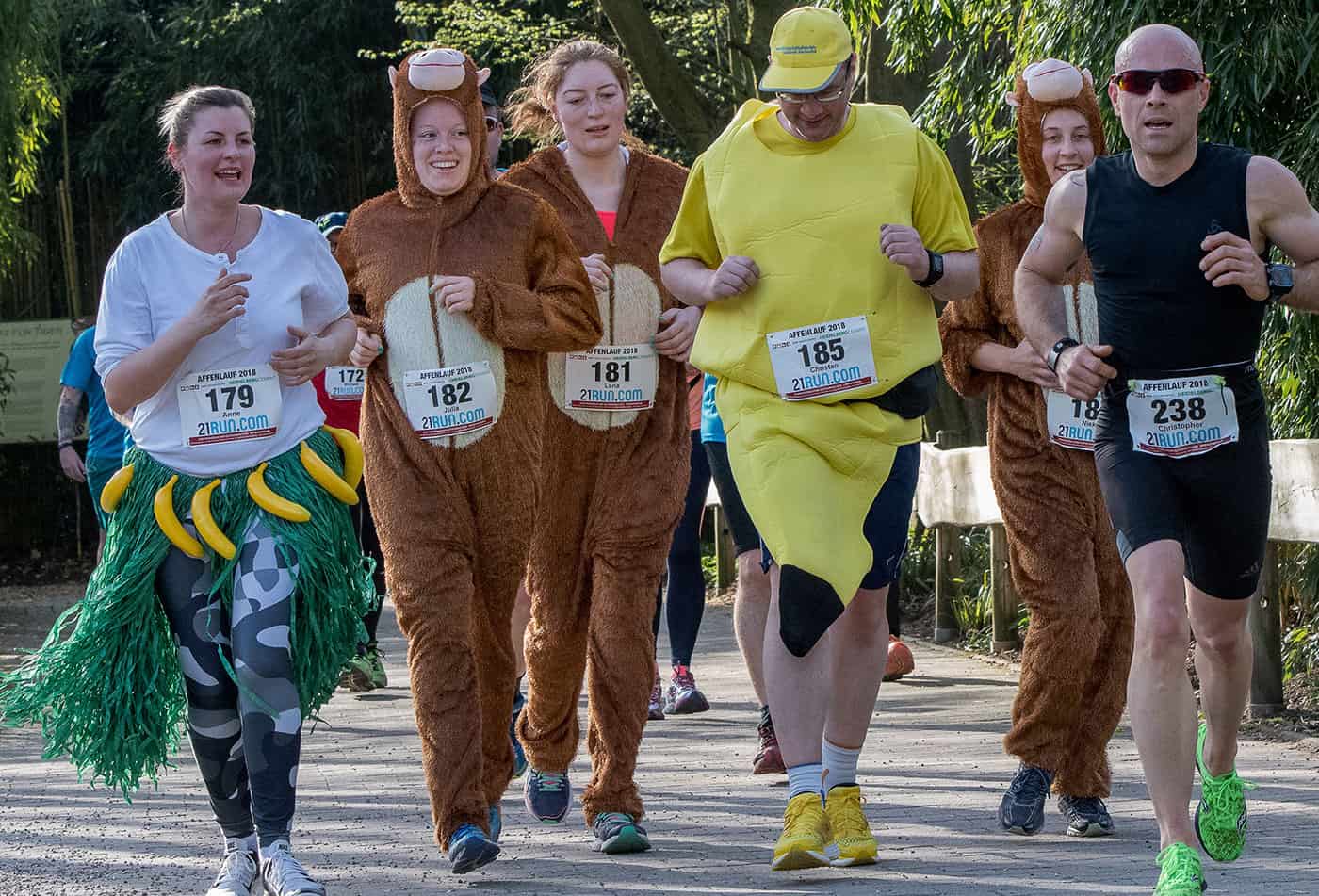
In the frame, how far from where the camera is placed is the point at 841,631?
657 cm

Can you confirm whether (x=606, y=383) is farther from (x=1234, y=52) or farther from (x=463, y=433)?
(x=1234, y=52)

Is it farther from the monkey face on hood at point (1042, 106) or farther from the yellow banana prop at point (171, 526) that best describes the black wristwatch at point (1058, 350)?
the yellow banana prop at point (171, 526)

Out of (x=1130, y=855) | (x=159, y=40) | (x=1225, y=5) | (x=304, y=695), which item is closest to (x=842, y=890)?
(x=1130, y=855)

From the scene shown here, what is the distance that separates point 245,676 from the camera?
19.2 feet

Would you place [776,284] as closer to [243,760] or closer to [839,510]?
[839,510]

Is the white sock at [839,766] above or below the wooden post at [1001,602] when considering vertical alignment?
above

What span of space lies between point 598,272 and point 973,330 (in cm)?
118

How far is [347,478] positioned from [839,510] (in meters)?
1.36

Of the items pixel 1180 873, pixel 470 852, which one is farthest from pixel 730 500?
pixel 1180 873

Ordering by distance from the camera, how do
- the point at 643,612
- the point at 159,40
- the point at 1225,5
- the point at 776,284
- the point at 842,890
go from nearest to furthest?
the point at 842,890 < the point at 776,284 < the point at 643,612 < the point at 1225,5 < the point at 159,40

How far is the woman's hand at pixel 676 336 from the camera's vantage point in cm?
703

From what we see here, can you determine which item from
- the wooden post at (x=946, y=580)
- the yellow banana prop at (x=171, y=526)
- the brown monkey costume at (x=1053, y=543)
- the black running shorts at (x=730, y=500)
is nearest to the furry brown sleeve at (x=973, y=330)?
the brown monkey costume at (x=1053, y=543)

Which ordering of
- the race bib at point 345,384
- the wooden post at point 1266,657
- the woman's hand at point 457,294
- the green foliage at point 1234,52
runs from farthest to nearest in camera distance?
the race bib at point 345,384 < the green foliage at point 1234,52 < the wooden post at point 1266,657 < the woman's hand at point 457,294

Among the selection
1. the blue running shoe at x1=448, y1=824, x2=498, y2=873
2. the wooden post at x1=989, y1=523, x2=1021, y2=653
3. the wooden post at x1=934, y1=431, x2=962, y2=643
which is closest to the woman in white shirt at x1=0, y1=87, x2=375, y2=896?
the blue running shoe at x1=448, y1=824, x2=498, y2=873
